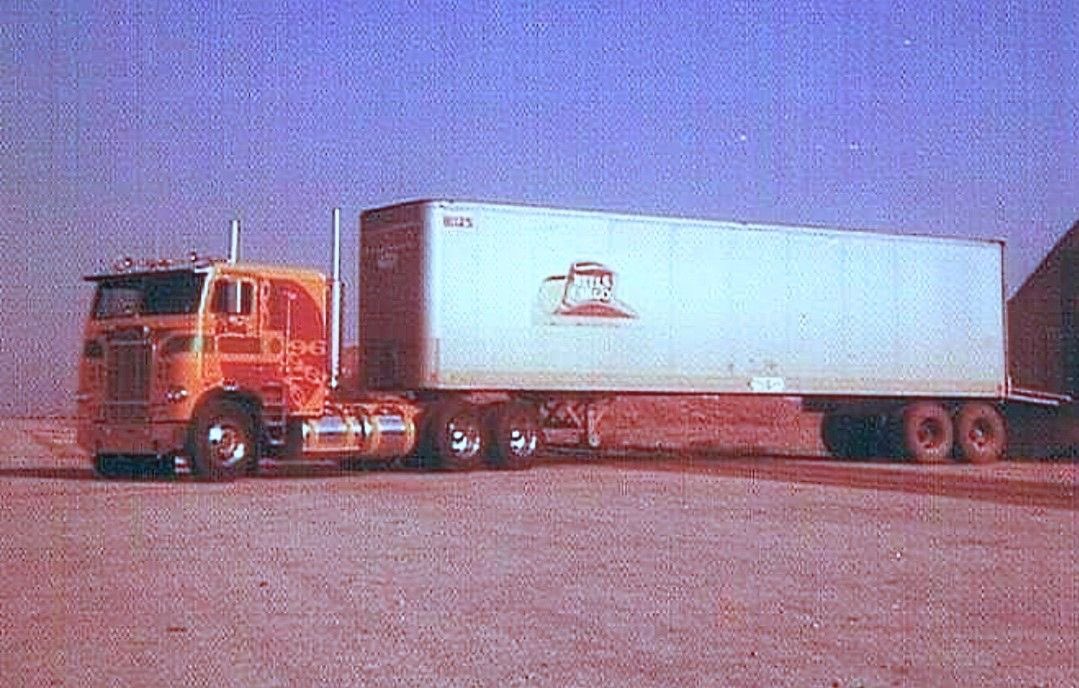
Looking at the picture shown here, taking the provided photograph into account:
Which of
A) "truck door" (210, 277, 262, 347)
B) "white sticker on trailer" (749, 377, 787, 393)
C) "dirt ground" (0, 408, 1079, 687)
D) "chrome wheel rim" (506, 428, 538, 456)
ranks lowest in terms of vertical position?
"dirt ground" (0, 408, 1079, 687)

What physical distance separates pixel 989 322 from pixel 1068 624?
2146 centimetres

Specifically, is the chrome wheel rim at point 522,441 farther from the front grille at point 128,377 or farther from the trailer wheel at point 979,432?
the trailer wheel at point 979,432

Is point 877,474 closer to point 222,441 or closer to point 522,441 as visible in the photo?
point 522,441

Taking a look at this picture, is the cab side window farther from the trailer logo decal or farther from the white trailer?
the trailer logo decal

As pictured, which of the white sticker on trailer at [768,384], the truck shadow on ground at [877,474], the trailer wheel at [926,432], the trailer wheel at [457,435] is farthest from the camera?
the trailer wheel at [926,432]

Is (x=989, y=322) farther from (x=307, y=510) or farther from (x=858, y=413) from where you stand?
(x=307, y=510)

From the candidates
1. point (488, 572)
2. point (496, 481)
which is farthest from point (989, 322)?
point (488, 572)

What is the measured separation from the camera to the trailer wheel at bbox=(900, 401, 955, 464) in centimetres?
2991

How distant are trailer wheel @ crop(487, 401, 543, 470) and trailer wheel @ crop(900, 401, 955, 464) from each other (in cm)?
788

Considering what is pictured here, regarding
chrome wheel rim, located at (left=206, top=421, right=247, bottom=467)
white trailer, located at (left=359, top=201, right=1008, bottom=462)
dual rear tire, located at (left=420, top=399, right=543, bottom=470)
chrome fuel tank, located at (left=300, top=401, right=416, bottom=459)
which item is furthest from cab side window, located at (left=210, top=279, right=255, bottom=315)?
dual rear tire, located at (left=420, top=399, right=543, bottom=470)

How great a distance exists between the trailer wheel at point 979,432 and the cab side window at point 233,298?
578 inches

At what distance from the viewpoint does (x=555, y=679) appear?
806cm

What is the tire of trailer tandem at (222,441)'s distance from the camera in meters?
22.0

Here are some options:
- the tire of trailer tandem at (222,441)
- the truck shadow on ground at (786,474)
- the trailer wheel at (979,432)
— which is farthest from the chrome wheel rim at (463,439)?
the trailer wheel at (979,432)
